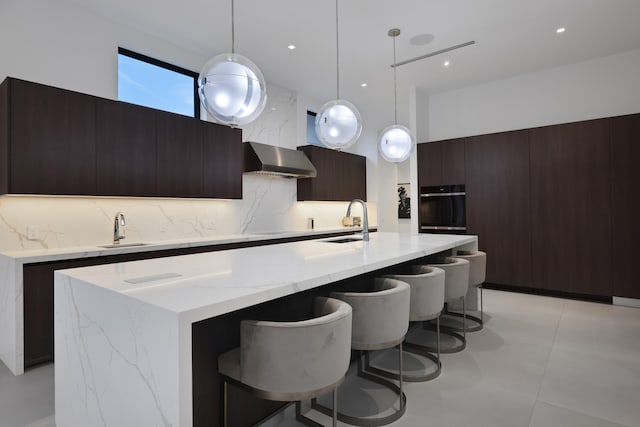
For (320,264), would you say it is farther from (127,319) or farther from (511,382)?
(511,382)

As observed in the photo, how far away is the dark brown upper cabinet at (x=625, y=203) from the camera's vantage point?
408 cm

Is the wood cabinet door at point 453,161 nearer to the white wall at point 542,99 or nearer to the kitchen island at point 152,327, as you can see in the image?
the white wall at point 542,99

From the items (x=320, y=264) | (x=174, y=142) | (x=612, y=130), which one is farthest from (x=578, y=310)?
(x=174, y=142)

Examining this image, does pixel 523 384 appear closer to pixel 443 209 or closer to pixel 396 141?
pixel 396 141

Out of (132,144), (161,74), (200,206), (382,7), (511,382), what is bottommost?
(511,382)

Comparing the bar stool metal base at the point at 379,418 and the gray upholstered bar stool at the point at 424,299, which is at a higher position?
the gray upholstered bar stool at the point at 424,299

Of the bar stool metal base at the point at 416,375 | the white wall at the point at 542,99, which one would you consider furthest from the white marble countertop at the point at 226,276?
the white wall at the point at 542,99

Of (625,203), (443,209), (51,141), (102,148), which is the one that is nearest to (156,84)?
(102,148)

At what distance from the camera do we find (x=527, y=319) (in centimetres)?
375

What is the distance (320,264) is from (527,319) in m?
2.94

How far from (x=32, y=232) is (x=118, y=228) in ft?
2.18

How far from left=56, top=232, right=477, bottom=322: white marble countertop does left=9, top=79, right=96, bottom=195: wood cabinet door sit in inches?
62.1

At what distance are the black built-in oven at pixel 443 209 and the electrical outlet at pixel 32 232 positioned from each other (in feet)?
15.7

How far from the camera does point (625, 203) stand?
13.6ft
